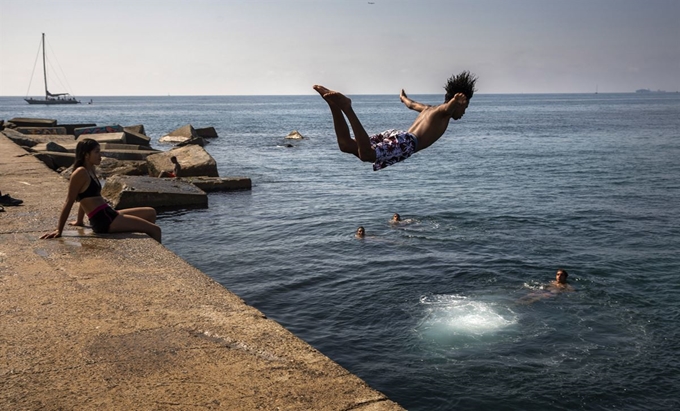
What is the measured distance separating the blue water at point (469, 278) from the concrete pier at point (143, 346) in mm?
3786

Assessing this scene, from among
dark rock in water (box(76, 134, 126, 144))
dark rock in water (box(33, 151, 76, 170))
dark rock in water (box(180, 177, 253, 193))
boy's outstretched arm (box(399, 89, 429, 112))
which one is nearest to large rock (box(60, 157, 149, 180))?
dark rock in water (box(33, 151, 76, 170))

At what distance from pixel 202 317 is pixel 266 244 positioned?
36.9 feet

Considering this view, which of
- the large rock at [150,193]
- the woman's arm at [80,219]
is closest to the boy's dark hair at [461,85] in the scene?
the woman's arm at [80,219]

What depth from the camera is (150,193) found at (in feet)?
56.6

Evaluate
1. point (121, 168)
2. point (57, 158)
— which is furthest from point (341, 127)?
point (121, 168)

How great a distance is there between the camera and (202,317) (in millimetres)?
5105

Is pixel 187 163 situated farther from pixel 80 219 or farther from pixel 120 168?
pixel 80 219

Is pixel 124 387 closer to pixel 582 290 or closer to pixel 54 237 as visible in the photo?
pixel 54 237

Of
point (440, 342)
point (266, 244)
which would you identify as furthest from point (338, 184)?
point (440, 342)

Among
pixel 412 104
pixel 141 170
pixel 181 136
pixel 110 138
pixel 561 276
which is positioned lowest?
pixel 561 276

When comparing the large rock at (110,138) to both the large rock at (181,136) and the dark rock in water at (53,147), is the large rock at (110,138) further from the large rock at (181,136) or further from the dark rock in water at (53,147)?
the large rock at (181,136)

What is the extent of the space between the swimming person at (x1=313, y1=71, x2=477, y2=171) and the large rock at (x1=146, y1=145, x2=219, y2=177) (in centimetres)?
1707

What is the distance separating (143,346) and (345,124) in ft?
9.19

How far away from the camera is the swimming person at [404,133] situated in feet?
20.3
